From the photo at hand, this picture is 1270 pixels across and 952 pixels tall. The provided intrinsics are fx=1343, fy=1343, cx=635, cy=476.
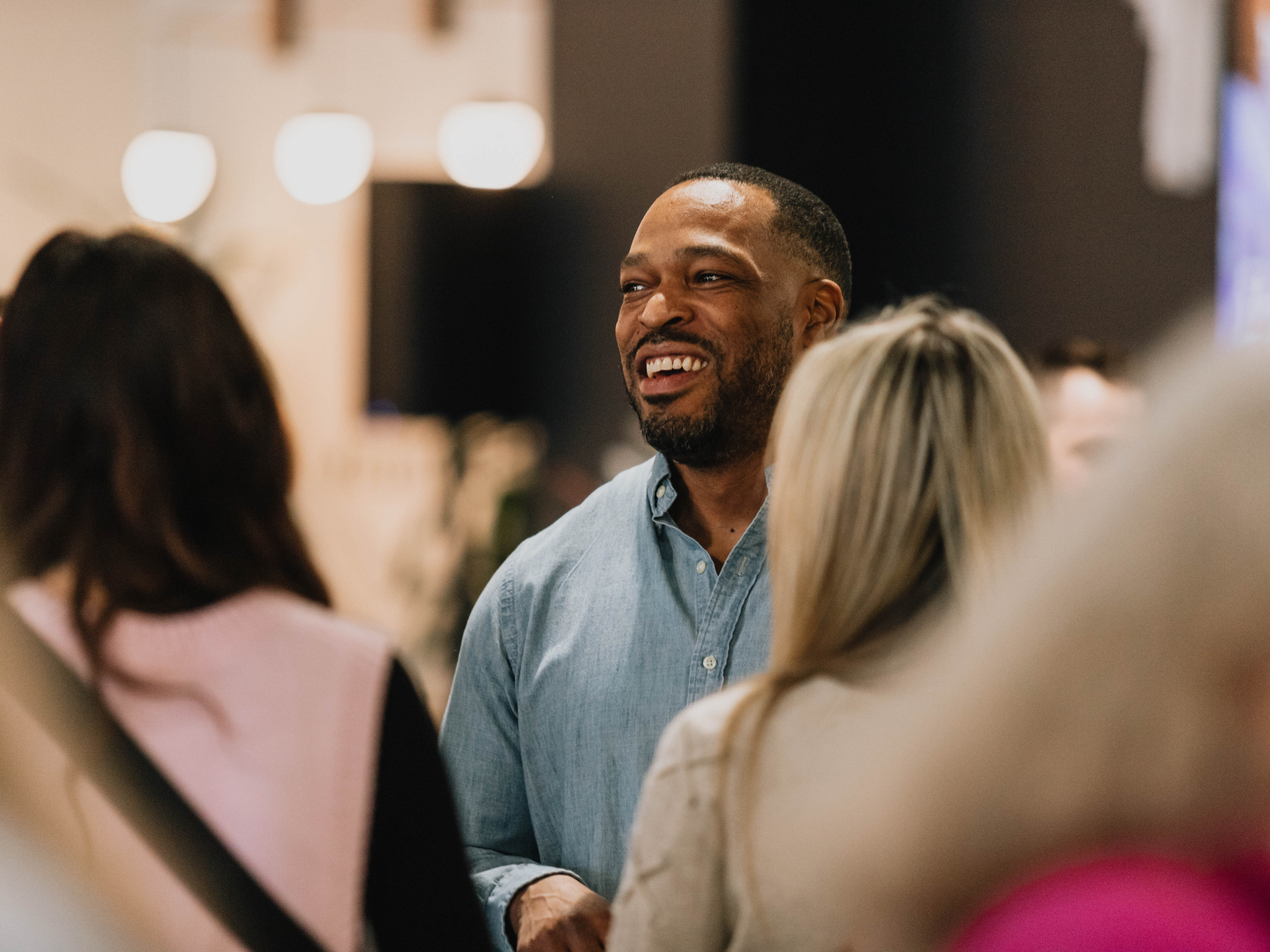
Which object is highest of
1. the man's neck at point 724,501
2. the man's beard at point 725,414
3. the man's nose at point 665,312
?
the man's nose at point 665,312

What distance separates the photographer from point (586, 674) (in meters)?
1.69

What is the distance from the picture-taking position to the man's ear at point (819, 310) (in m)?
1.86

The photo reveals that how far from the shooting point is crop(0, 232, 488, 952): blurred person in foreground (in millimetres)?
1029

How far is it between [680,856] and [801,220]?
1082mm

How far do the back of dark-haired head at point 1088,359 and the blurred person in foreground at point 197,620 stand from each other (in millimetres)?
2684

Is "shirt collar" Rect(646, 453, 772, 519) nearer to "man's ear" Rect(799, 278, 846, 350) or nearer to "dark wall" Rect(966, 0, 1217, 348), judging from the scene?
"man's ear" Rect(799, 278, 846, 350)

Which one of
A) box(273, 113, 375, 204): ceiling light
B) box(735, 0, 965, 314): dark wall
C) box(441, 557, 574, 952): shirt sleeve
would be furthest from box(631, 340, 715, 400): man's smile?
box(273, 113, 375, 204): ceiling light

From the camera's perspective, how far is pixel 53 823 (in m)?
1.01

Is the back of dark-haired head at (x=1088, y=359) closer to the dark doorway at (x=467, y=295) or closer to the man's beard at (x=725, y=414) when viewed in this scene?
the man's beard at (x=725, y=414)

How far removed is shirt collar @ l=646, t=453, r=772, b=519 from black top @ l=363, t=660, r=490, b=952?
0.73 m

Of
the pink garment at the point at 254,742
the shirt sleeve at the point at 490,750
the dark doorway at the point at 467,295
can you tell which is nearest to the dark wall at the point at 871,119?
the dark doorway at the point at 467,295

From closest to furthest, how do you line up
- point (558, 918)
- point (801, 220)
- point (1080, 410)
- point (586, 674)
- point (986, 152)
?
point (558, 918) < point (586, 674) < point (801, 220) < point (1080, 410) < point (986, 152)

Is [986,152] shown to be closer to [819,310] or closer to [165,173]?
[819,310]

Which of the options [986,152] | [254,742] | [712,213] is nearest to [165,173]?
[986,152]
